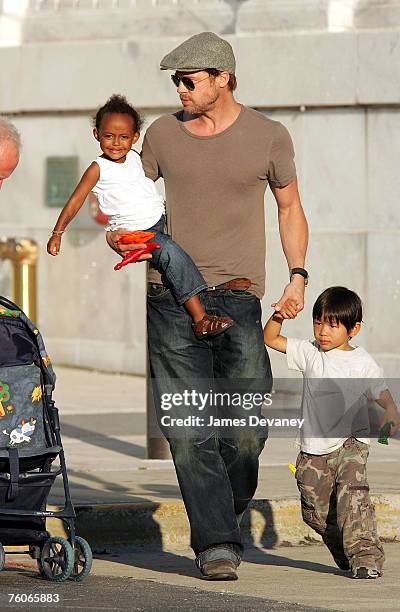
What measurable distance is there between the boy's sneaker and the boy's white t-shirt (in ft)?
1.62

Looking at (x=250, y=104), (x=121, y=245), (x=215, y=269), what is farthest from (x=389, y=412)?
(x=250, y=104)

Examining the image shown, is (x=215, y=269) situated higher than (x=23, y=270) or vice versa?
(x=23, y=270)

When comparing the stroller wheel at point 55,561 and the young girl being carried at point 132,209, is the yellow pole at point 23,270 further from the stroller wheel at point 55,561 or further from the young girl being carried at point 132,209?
the stroller wheel at point 55,561

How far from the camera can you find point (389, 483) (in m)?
9.85

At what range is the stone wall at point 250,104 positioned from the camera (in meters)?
14.4

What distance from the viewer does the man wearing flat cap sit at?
777 cm

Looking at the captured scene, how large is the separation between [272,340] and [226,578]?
1.01m

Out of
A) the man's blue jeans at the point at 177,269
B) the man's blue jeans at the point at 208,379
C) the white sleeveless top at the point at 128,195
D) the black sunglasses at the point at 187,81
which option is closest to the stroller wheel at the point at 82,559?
the man's blue jeans at the point at 208,379

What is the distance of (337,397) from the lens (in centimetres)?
801

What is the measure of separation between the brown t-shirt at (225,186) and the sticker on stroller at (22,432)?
2.59 feet

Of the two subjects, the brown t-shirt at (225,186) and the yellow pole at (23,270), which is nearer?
the brown t-shirt at (225,186)

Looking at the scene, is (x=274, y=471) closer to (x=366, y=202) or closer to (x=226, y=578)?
(x=226, y=578)

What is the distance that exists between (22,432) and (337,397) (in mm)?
1306

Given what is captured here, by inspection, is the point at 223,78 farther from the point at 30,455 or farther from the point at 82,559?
the point at 82,559
